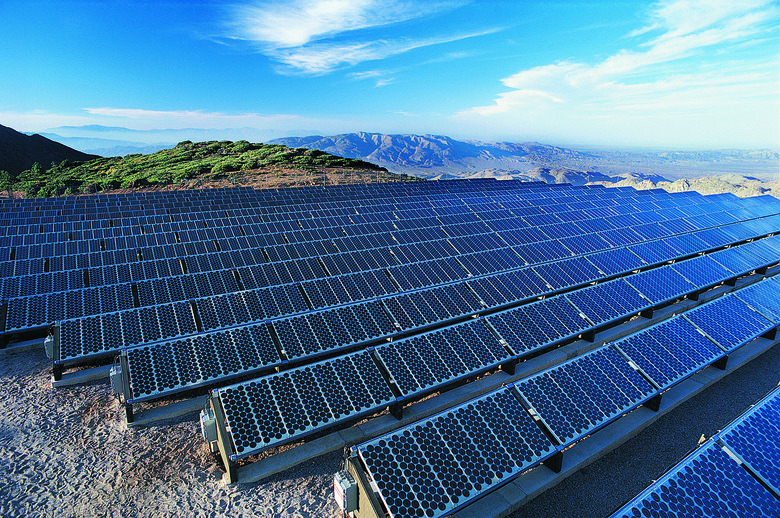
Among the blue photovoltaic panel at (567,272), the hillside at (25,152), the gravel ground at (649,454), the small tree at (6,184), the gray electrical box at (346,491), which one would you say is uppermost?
the hillside at (25,152)

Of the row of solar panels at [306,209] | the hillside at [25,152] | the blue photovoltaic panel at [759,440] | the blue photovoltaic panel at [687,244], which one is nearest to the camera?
the blue photovoltaic panel at [759,440]

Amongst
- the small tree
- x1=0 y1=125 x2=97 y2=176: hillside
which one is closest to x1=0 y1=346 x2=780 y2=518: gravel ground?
the small tree

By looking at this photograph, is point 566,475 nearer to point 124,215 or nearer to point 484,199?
point 484,199

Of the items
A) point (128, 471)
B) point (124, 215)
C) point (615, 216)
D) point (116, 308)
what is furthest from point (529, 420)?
point (124, 215)

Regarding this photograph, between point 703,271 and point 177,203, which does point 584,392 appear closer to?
point 703,271

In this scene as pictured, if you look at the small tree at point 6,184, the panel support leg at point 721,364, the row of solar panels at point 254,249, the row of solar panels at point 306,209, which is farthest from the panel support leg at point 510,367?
the small tree at point 6,184

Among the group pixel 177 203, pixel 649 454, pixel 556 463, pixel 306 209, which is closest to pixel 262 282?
pixel 556 463

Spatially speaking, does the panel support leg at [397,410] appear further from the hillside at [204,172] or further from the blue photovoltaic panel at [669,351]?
Answer: the hillside at [204,172]

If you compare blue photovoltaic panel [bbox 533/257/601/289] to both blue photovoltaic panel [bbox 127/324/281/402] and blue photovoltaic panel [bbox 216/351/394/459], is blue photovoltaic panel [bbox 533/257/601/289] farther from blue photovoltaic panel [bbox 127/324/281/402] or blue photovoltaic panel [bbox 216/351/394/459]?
blue photovoltaic panel [bbox 127/324/281/402]
